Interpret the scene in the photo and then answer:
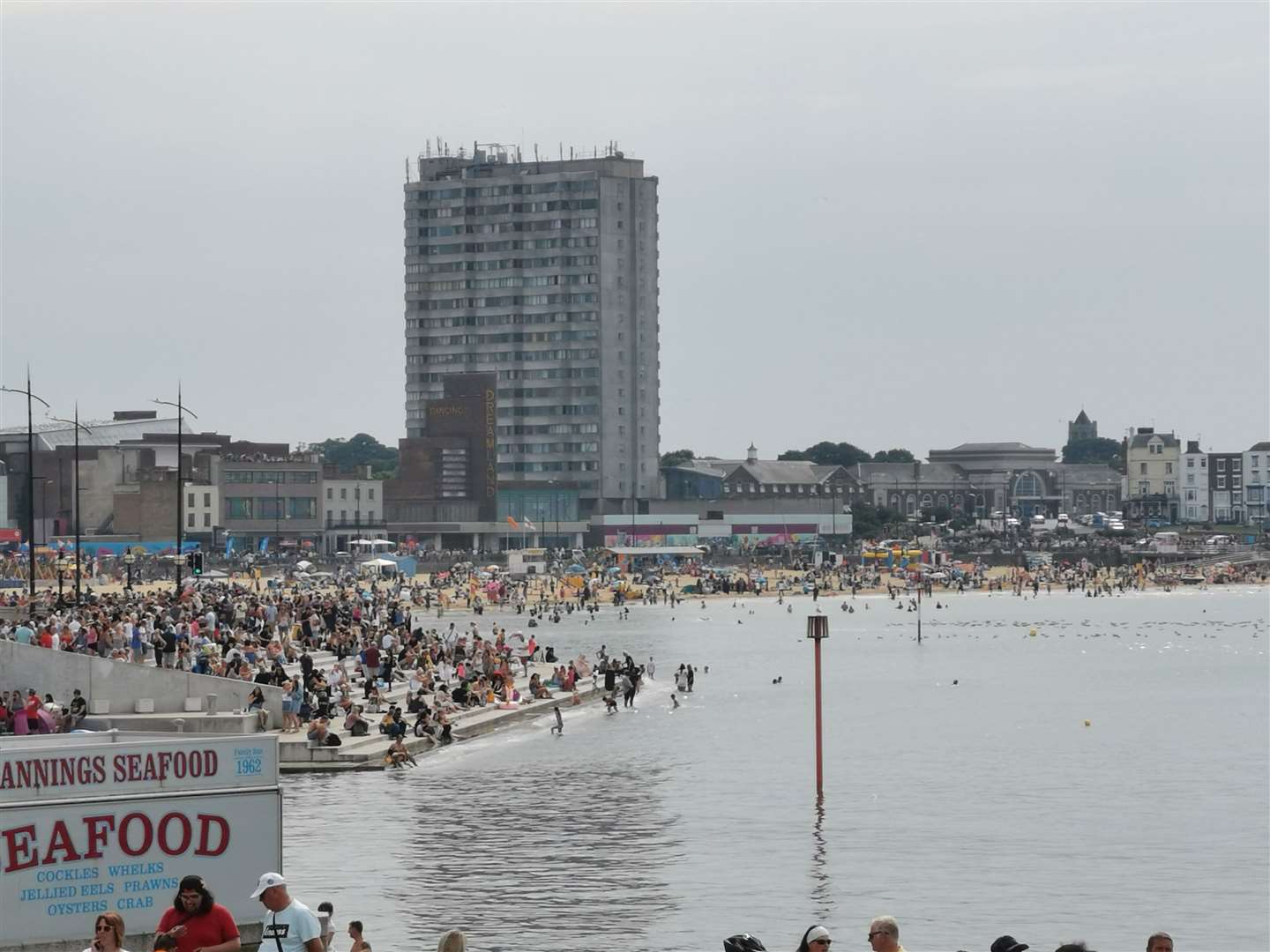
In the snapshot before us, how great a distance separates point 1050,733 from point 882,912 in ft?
105

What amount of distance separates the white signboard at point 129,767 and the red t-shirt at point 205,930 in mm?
5138

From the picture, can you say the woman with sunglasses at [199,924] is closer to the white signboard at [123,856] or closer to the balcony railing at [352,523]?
the white signboard at [123,856]

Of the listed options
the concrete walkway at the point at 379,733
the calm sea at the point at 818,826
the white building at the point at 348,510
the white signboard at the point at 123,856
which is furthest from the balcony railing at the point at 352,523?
the white signboard at the point at 123,856

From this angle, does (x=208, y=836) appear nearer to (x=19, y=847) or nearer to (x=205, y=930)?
(x=19, y=847)

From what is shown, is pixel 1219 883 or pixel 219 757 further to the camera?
pixel 1219 883

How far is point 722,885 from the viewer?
32438 mm

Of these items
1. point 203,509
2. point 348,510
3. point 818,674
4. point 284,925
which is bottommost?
point 818,674

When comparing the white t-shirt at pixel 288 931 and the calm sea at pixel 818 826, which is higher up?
the white t-shirt at pixel 288 931

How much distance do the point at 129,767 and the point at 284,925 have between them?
537cm

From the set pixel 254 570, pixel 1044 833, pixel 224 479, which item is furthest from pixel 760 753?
pixel 224 479

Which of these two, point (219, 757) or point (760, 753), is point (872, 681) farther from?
point (219, 757)

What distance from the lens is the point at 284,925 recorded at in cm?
1465

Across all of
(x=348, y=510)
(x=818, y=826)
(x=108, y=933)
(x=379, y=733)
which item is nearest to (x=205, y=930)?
(x=108, y=933)

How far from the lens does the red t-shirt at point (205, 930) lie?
14.4 m
